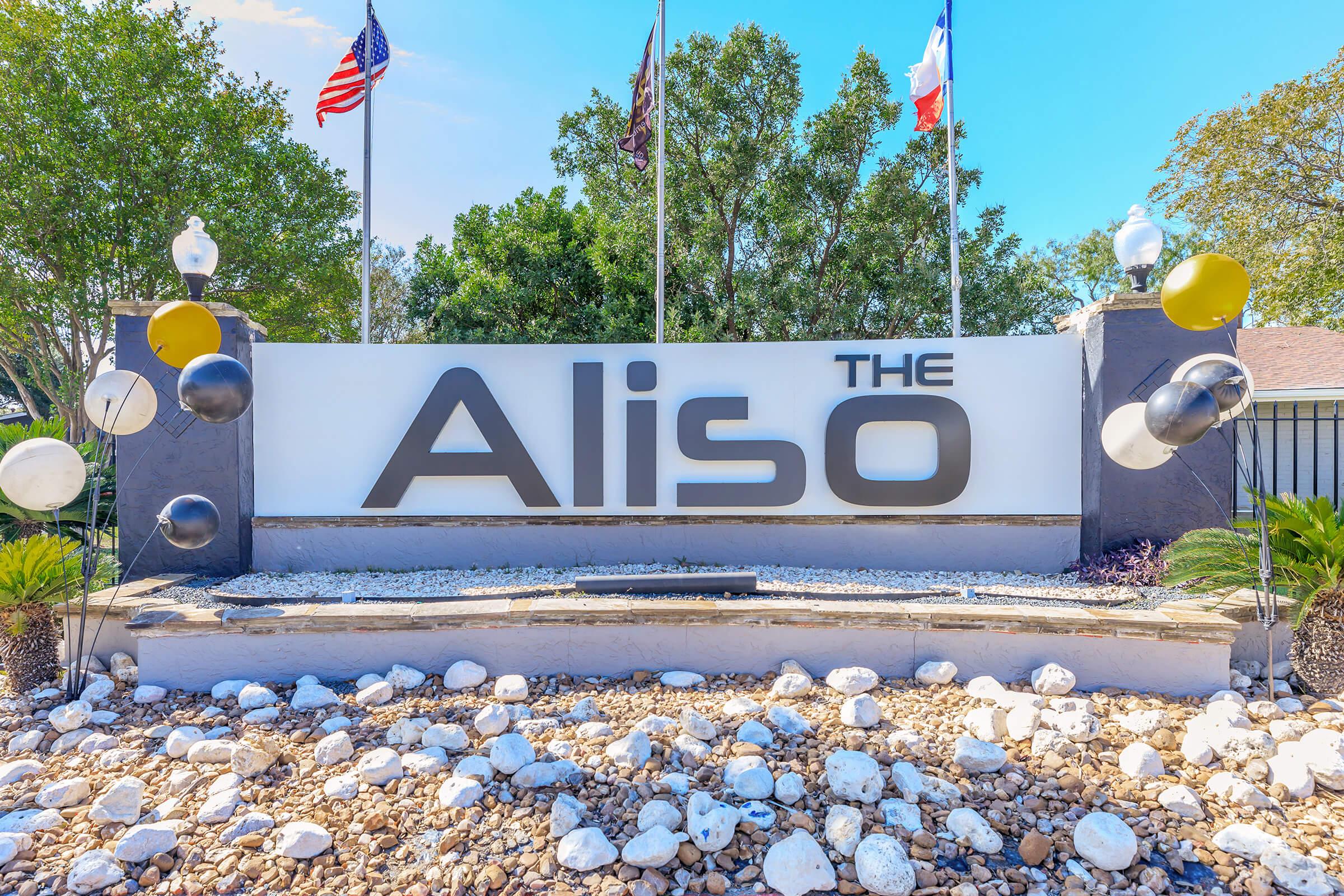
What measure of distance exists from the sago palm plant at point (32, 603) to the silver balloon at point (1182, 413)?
5.60 metres

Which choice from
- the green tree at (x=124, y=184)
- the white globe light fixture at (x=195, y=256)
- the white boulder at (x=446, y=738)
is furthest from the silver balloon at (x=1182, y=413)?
the green tree at (x=124, y=184)

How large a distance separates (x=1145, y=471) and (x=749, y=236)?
327 inches

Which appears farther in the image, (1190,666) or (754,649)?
(754,649)

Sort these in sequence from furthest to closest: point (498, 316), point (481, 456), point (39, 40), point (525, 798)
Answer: point (498, 316), point (39, 40), point (481, 456), point (525, 798)

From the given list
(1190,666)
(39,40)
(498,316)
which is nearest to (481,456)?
(1190,666)

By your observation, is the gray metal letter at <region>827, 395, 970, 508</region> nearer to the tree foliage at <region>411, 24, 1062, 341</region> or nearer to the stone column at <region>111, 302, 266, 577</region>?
the stone column at <region>111, 302, 266, 577</region>

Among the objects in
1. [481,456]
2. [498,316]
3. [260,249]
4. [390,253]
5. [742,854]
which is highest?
[390,253]

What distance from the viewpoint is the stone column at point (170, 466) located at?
472 cm

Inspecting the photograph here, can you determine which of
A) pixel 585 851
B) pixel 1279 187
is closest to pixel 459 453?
pixel 585 851

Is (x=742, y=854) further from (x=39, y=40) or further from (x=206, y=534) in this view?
(x=39, y=40)

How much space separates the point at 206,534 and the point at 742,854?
3213 millimetres

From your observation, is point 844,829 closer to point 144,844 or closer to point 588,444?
point 144,844

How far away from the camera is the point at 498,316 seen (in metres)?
12.4

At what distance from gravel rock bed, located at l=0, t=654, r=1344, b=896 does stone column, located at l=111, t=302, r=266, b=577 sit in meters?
1.73
